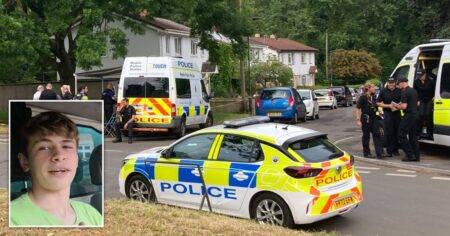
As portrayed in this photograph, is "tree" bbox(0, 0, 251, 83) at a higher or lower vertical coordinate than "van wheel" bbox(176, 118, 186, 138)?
higher

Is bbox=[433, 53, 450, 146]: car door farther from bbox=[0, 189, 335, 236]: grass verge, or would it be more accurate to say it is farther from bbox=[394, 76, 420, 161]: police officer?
bbox=[0, 189, 335, 236]: grass verge

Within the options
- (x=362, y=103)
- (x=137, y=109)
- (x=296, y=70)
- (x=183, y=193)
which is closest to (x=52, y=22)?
(x=137, y=109)

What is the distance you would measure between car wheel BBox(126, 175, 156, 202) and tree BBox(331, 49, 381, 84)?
64588 millimetres

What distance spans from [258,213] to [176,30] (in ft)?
118

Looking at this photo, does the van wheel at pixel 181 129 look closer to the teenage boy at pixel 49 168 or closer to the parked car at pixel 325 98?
the teenage boy at pixel 49 168

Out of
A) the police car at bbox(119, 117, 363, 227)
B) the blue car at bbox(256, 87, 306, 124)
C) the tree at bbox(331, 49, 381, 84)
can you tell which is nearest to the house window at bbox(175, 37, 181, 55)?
the blue car at bbox(256, 87, 306, 124)

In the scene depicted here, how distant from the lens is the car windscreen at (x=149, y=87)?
20.0 meters

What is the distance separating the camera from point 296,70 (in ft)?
253

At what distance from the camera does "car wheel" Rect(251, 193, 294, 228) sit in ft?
26.1

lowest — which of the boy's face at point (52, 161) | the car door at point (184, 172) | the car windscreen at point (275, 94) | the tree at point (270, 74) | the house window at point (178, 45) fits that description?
the car door at point (184, 172)

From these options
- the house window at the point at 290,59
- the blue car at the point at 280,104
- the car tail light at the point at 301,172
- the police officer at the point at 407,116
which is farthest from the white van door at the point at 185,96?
the house window at the point at 290,59

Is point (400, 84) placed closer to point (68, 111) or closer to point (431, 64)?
point (431, 64)

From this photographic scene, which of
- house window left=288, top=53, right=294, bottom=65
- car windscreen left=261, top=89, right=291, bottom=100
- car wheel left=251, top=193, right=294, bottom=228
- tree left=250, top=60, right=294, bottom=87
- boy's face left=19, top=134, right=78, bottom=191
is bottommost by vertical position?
car wheel left=251, top=193, right=294, bottom=228

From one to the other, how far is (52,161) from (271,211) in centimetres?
398
